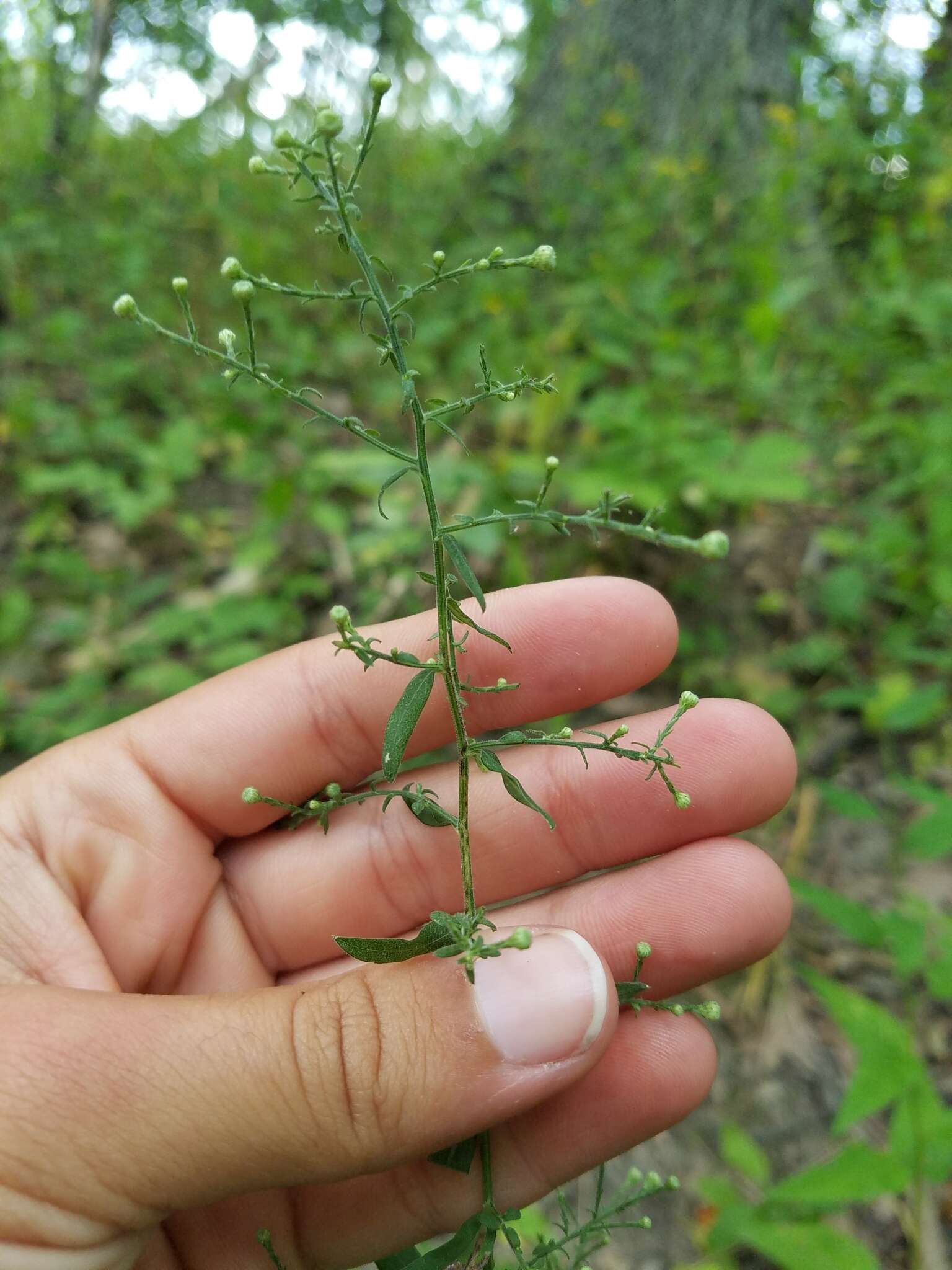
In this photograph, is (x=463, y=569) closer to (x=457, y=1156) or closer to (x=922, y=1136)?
(x=457, y=1156)

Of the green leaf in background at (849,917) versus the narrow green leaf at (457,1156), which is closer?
the narrow green leaf at (457,1156)

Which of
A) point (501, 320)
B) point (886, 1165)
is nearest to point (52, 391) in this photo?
point (501, 320)

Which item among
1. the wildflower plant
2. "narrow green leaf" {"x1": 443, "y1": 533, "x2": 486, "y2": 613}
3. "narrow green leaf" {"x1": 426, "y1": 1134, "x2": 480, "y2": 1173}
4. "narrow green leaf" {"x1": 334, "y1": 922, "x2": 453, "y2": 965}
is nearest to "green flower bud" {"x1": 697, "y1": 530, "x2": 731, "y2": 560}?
the wildflower plant

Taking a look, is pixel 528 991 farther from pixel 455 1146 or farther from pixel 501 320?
pixel 501 320

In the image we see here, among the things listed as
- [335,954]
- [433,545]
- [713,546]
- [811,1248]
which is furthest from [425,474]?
[811,1248]

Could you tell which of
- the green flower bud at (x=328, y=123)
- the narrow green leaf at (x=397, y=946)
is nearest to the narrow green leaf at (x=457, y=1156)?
the narrow green leaf at (x=397, y=946)

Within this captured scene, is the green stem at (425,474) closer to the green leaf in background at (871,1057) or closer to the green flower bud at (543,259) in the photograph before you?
the green flower bud at (543,259)
